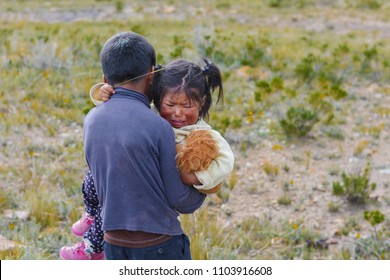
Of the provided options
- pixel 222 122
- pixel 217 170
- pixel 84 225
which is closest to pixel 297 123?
pixel 222 122

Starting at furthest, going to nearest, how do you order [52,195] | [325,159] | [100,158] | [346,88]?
[346,88] → [325,159] → [52,195] → [100,158]

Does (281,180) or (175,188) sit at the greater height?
(175,188)

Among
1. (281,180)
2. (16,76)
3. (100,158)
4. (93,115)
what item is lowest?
(281,180)

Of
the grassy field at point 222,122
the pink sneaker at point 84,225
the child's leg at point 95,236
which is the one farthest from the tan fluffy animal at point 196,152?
the grassy field at point 222,122

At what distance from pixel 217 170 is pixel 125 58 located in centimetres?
60

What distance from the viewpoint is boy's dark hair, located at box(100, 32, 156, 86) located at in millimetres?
2592

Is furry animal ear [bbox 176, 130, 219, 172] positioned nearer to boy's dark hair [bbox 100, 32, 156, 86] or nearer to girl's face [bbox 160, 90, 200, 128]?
girl's face [bbox 160, 90, 200, 128]

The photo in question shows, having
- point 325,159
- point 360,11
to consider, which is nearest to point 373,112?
point 325,159

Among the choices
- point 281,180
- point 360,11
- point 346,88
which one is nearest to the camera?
point 281,180

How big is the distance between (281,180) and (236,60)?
16.1 feet

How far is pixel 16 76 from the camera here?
8.70m

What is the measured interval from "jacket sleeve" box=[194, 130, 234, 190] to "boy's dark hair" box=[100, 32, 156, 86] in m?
0.43

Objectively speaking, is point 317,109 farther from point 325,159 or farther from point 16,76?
point 16,76

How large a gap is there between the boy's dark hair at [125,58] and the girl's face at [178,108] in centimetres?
16
